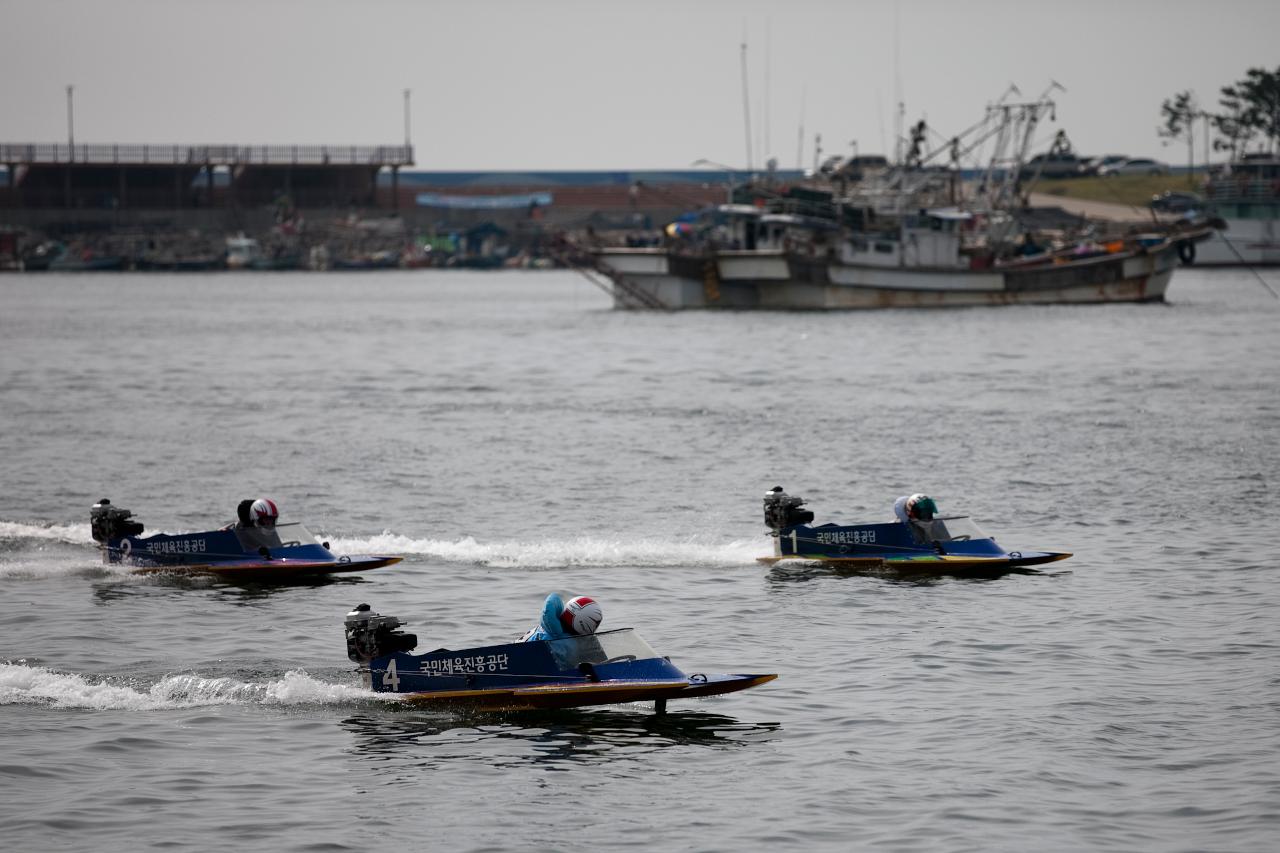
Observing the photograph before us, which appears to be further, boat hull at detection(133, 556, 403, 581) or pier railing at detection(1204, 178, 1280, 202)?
pier railing at detection(1204, 178, 1280, 202)

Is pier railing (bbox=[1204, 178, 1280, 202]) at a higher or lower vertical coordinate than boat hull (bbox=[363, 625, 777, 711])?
higher

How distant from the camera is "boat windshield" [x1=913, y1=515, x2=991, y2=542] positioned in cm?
3328

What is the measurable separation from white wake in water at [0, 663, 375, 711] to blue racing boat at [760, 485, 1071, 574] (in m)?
11.4

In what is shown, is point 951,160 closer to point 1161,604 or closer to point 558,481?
point 558,481

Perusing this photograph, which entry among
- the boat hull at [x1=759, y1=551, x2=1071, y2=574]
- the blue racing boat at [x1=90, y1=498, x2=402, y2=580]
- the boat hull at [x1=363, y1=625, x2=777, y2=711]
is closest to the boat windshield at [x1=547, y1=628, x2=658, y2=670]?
the boat hull at [x1=363, y1=625, x2=777, y2=711]

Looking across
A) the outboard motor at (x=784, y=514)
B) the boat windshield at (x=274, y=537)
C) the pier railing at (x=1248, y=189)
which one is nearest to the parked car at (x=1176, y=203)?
the pier railing at (x=1248, y=189)

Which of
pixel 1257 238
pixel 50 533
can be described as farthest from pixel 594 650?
pixel 1257 238

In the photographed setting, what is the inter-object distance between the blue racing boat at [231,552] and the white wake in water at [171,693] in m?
7.33

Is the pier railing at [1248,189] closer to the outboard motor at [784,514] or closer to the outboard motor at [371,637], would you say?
the outboard motor at [784,514]

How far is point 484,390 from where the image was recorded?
74312 millimetres

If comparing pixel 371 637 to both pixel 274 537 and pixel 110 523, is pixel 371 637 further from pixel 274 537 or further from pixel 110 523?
pixel 110 523

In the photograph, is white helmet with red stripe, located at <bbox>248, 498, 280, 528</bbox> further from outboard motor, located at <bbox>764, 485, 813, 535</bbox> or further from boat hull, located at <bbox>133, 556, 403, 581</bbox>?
outboard motor, located at <bbox>764, 485, 813, 535</bbox>

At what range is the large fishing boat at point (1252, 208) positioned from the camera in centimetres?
16288

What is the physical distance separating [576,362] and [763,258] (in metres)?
26.9
